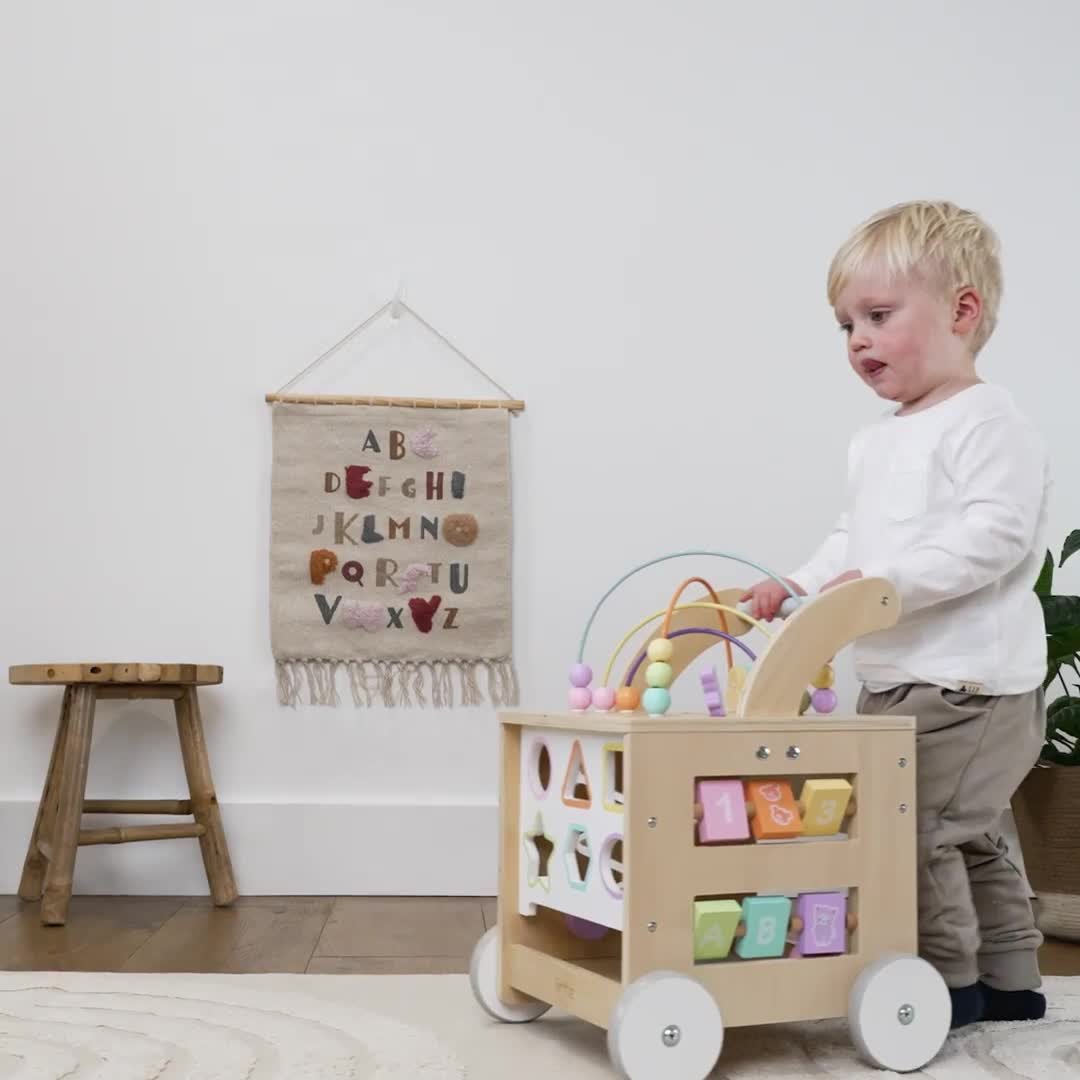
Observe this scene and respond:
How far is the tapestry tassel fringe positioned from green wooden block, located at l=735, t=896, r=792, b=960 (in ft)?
3.60

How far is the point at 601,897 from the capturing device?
118 centimetres

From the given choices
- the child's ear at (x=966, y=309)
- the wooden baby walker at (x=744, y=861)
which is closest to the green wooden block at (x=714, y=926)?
the wooden baby walker at (x=744, y=861)

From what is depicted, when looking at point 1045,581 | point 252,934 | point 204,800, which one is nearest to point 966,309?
point 1045,581

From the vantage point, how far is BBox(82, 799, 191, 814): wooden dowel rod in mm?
2061

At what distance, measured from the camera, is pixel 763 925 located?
1.17 meters

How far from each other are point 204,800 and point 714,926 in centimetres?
116

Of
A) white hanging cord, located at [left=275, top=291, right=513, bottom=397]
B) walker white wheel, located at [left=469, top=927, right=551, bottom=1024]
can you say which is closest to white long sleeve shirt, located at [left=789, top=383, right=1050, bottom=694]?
walker white wheel, located at [left=469, top=927, right=551, bottom=1024]

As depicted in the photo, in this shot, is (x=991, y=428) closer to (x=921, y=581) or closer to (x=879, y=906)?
(x=921, y=581)

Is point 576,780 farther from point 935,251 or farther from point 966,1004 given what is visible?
point 935,251

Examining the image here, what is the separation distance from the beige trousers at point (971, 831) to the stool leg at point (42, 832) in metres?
1.31

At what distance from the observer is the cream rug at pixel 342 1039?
1.16m

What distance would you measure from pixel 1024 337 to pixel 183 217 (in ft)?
4.94

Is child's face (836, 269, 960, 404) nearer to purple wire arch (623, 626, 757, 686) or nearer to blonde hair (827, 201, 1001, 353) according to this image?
blonde hair (827, 201, 1001, 353)

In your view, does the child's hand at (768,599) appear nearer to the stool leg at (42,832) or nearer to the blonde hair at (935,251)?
the blonde hair at (935,251)
